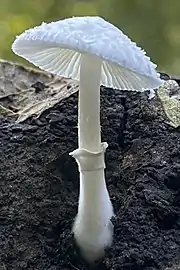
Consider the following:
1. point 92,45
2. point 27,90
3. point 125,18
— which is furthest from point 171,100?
point 125,18

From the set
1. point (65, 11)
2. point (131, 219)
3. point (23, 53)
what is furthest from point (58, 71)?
point (65, 11)

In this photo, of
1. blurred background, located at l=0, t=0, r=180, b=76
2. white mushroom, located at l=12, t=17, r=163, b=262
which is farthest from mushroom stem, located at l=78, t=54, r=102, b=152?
blurred background, located at l=0, t=0, r=180, b=76

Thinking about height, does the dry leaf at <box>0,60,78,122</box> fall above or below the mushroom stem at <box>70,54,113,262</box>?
above

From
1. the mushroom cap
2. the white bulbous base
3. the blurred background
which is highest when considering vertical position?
the blurred background

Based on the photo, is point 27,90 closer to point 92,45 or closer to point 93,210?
point 93,210

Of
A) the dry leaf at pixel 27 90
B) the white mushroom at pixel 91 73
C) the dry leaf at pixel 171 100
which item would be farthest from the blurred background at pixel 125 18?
the white mushroom at pixel 91 73

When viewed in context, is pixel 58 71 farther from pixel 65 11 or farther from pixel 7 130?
pixel 65 11

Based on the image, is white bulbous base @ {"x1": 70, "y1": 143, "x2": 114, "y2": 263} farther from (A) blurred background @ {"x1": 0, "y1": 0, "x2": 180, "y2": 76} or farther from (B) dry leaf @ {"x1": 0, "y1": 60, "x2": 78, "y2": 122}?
(A) blurred background @ {"x1": 0, "y1": 0, "x2": 180, "y2": 76}

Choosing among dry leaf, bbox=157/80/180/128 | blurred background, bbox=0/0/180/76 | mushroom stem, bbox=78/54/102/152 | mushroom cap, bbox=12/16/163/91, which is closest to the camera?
mushroom cap, bbox=12/16/163/91
